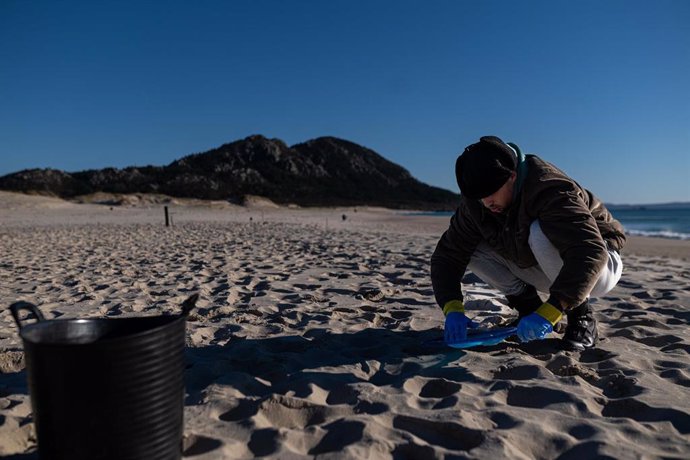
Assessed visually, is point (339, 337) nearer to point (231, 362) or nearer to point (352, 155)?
point (231, 362)

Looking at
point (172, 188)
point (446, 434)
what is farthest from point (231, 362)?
point (172, 188)

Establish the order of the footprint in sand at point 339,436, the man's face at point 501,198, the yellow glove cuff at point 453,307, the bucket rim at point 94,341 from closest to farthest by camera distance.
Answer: the bucket rim at point 94,341
the footprint in sand at point 339,436
the man's face at point 501,198
the yellow glove cuff at point 453,307

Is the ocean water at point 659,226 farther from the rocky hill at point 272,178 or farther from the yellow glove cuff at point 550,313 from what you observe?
the rocky hill at point 272,178

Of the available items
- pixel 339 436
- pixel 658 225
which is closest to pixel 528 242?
pixel 339 436

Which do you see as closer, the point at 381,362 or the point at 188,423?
the point at 188,423

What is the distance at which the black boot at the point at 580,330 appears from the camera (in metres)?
2.88

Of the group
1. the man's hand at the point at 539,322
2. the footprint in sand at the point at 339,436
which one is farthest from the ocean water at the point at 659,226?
the footprint in sand at the point at 339,436

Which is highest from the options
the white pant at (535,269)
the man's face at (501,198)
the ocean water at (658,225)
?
the man's face at (501,198)

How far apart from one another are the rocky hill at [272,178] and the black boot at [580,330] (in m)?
50.1

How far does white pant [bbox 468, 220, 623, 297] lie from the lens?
2604mm

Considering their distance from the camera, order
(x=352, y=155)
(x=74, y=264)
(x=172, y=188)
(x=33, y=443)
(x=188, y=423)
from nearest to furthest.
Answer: (x=33, y=443) < (x=188, y=423) < (x=74, y=264) < (x=172, y=188) < (x=352, y=155)

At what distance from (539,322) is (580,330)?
28.7 inches

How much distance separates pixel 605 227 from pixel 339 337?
1758mm

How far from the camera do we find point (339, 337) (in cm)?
322
